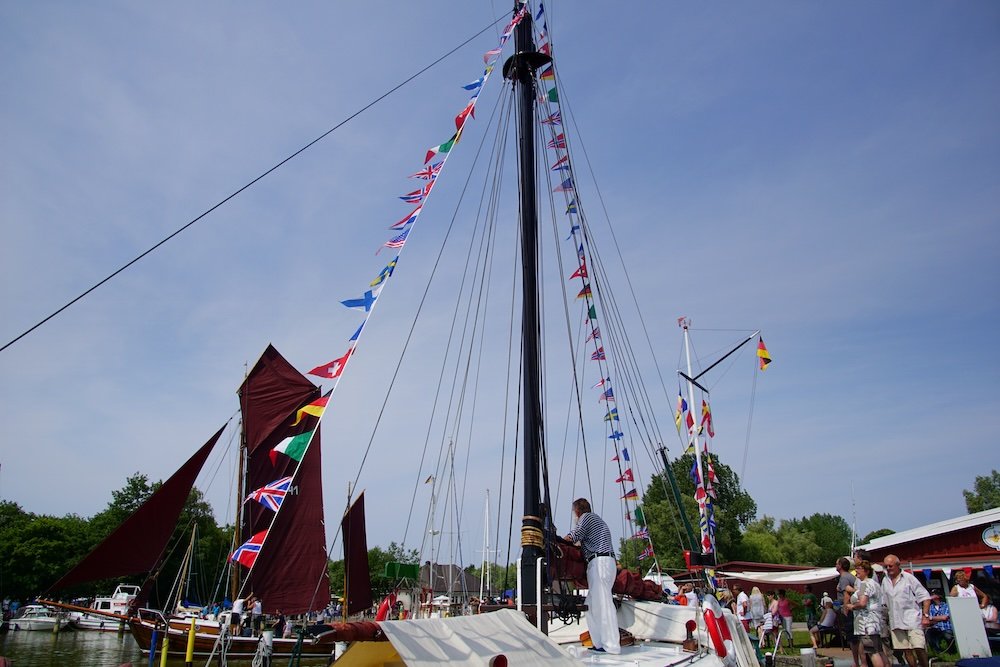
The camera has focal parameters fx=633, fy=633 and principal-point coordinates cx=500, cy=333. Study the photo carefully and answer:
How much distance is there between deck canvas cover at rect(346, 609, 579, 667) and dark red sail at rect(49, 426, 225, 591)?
17.6m

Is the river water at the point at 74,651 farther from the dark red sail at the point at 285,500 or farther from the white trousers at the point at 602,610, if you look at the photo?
the white trousers at the point at 602,610

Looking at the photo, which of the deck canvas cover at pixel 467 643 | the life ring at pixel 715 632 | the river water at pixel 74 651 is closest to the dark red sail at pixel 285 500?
the river water at pixel 74 651

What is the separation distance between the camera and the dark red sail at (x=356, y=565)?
1045 inches

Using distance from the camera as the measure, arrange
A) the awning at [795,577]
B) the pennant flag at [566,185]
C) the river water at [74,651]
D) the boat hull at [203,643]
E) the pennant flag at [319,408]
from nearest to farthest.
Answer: the pennant flag at [319,408]
the pennant flag at [566,185]
the awning at [795,577]
the river water at [74,651]
the boat hull at [203,643]

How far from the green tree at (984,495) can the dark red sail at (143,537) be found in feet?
253

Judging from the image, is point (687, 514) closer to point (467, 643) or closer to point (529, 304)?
point (529, 304)

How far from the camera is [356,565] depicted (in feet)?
89.8

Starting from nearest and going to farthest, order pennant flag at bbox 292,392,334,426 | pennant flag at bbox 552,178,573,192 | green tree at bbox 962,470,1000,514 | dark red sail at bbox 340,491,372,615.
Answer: pennant flag at bbox 292,392,334,426 < pennant flag at bbox 552,178,573,192 < dark red sail at bbox 340,491,372,615 < green tree at bbox 962,470,1000,514

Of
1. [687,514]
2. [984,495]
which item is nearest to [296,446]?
[687,514]

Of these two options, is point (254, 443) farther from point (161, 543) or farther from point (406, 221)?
point (406, 221)

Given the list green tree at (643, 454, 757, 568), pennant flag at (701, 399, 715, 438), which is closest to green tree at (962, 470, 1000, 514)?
green tree at (643, 454, 757, 568)

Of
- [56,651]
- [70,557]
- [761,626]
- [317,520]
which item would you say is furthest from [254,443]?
[70,557]

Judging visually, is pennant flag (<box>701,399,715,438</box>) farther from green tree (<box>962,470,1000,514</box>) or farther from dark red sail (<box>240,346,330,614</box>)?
green tree (<box>962,470,1000,514</box>)

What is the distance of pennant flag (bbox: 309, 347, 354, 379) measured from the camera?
7.18 m
